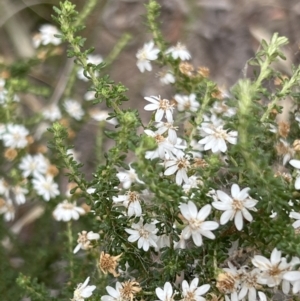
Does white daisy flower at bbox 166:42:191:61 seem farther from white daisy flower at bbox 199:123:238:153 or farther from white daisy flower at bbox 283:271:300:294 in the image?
white daisy flower at bbox 283:271:300:294

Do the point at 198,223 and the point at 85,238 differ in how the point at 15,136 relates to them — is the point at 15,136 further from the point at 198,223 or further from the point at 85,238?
the point at 198,223

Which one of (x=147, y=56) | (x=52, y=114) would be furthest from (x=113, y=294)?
(x=52, y=114)

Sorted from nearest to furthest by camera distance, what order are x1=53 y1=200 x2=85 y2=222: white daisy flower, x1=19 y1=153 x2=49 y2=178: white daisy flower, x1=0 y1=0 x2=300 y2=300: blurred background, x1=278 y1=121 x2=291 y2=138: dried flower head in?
x1=278 y1=121 x2=291 y2=138: dried flower head, x1=53 y1=200 x2=85 y2=222: white daisy flower, x1=19 y1=153 x2=49 y2=178: white daisy flower, x1=0 y1=0 x2=300 y2=300: blurred background

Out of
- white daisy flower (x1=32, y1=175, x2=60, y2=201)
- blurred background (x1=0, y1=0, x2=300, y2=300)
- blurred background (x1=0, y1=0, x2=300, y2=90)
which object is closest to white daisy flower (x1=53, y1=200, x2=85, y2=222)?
white daisy flower (x1=32, y1=175, x2=60, y2=201)

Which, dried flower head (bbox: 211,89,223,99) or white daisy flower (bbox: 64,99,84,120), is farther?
white daisy flower (bbox: 64,99,84,120)

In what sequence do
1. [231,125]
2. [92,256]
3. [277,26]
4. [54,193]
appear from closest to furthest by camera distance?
1. [231,125]
2. [92,256]
3. [54,193]
4. [277,26]

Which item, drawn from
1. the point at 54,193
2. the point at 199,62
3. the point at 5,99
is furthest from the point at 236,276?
the point at 199,62

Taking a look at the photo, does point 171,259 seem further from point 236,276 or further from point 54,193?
point 54,193
